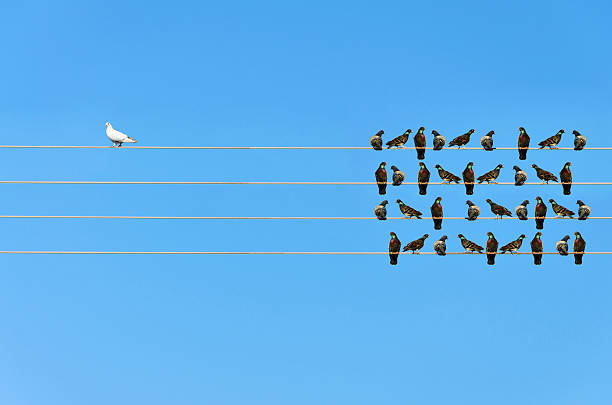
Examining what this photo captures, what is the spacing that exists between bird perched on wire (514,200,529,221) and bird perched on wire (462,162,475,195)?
42.1 inches

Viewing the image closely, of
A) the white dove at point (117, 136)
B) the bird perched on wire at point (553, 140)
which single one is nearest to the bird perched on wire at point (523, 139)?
Answer: the bird perched on wire at point (553, 140)

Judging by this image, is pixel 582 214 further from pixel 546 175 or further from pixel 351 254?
pixel 351 254

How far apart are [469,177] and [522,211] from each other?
1.37 meters

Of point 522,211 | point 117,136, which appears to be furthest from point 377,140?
point 117,136

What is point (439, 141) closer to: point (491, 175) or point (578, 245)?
point (491, 175)

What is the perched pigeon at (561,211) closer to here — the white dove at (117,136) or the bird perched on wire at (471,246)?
the bird perched on wire at (471,246)

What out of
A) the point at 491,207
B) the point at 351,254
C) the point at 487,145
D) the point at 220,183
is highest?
the point at 487,145

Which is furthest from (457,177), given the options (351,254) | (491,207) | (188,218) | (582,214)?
(188,218)

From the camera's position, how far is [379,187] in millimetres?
21859

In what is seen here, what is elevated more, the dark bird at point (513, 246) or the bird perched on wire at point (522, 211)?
the bird perched on wire at point (522, 211)

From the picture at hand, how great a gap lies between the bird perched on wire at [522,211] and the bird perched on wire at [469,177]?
1069 mm

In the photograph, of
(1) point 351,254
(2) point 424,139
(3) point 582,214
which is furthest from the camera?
(2) point 424,139

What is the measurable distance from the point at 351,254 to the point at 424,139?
20.0ft

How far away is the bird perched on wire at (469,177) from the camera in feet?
72.1
